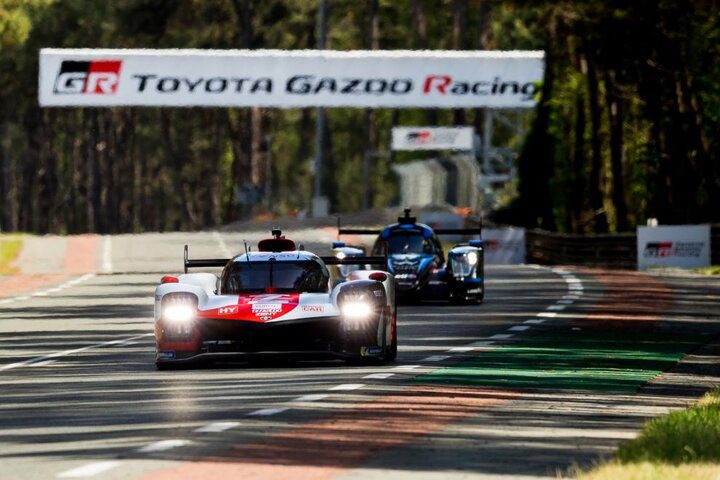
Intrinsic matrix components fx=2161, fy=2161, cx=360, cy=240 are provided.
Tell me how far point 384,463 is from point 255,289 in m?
9.11

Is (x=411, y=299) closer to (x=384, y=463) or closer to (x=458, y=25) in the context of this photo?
(x=384, y=463)

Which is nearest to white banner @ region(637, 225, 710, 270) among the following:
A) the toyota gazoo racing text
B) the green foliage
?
the toyota gazoo racing text

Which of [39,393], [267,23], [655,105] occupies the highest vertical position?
[267,23]

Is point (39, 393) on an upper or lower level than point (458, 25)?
lower

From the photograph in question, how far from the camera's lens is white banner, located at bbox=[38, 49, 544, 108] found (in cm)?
6556

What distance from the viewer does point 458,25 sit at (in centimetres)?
11062

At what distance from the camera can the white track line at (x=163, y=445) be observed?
39.8 feet

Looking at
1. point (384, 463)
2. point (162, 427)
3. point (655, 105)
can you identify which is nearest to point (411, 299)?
point (162, 427)

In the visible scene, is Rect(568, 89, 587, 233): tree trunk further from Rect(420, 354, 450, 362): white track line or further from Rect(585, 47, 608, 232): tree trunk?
Rect(420, 354, 450, 362): white track line

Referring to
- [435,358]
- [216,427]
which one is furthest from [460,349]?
[216,427]

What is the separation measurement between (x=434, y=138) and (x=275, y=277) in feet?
274

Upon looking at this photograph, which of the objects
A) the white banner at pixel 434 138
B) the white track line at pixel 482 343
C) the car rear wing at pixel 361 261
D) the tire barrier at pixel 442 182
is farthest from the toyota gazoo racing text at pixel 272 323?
the white banner at pixel 434 138

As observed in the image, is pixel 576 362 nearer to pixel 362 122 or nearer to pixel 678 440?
pixel 678 440

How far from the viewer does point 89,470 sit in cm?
1112
